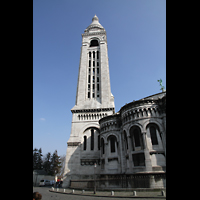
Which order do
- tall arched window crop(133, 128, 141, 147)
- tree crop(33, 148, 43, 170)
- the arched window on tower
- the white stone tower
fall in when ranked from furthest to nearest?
tree crop(33, 148, 43, 170), the arched window on tower, the white stone tower, tall arched window crop(133, 128, 141, 147)

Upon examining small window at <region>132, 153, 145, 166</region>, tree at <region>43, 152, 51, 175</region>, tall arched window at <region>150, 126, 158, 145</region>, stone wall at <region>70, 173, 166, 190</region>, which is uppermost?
tall arched window at <region>150, 126, 158, 145</region>

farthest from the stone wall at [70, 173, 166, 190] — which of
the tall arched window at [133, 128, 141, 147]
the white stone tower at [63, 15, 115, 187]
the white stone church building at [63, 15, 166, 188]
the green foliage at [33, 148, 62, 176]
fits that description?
the green foliage at [33, 148, 62, 176]

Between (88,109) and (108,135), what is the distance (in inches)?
343

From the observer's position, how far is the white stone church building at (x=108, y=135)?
19.6 meters

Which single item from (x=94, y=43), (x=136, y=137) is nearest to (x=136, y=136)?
(x=136, y=137)

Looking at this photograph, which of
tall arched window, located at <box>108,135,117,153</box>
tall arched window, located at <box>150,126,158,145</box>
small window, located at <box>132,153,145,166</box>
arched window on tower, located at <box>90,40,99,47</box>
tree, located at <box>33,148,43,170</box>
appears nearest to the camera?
small window, located at <box>132,153,145,166</box>

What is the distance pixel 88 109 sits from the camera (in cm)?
3275

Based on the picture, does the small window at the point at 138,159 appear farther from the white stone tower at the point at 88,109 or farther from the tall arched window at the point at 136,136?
the white stone tower at the point at 88,109

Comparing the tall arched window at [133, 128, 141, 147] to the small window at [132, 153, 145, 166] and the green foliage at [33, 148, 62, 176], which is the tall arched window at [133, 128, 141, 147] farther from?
the green foliage at [33, 148, 62, 176]

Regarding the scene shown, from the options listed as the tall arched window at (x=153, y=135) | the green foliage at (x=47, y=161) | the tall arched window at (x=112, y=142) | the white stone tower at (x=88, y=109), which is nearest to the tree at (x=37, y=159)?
the green foliage at (x=47, y=161)

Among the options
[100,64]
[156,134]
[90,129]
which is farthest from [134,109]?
[100,64]

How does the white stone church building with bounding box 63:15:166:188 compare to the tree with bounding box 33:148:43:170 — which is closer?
the white stone church building with bounding box 63:15:166:188

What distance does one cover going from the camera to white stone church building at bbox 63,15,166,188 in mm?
19609
